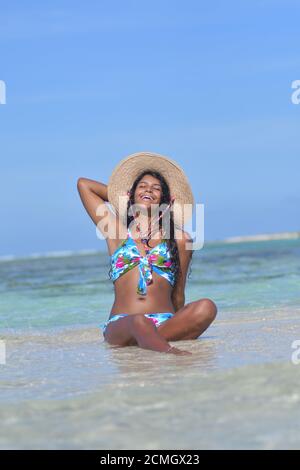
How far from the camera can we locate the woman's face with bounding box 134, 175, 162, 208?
5.96 m

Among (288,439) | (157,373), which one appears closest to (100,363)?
(157,373)

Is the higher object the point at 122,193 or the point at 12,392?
the point at 122,193

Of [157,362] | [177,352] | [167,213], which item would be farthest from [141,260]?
[157,362]

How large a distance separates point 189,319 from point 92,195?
4.35ft

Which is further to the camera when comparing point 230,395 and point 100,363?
point 100,363

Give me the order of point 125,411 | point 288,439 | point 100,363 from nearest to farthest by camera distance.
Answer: point 288,439
point 125,411
point 100,363

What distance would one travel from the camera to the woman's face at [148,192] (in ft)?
19.5

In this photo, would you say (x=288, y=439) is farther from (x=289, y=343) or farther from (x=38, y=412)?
(x=289, y=343)

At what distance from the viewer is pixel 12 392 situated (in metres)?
4.02

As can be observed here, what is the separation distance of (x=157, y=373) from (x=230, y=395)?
2.58ft

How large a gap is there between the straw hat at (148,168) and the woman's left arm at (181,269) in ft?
0.65

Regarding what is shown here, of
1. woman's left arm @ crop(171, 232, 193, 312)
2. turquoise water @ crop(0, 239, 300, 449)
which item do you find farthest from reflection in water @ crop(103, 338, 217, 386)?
woman's left arm @ crop(171, 232, 193, 312)

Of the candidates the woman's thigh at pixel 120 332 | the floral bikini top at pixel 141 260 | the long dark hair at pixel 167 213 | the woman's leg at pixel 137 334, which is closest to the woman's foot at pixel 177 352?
the woman's leg at pixel 137 334

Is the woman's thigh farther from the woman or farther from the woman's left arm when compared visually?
the woman's left arm
